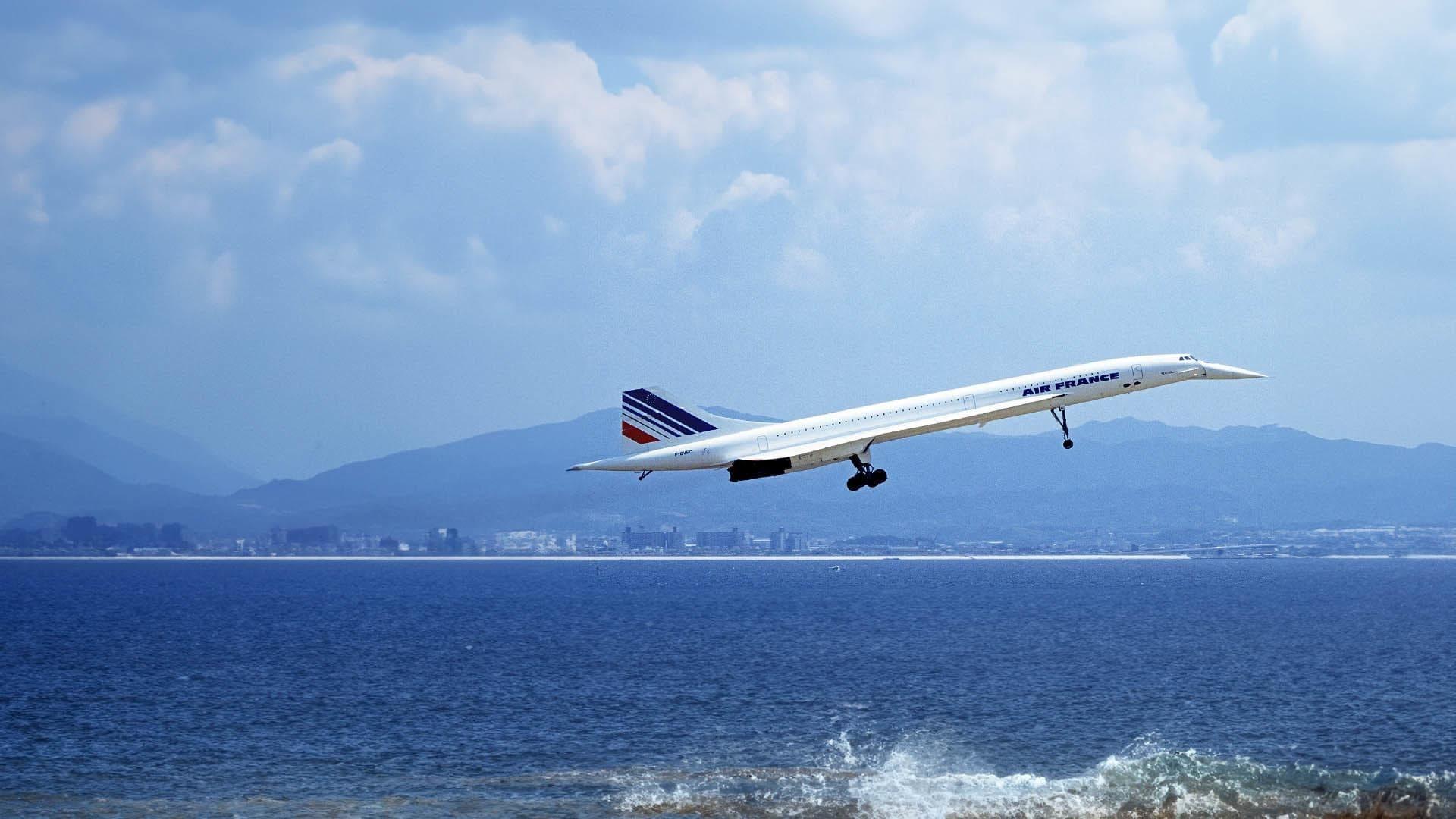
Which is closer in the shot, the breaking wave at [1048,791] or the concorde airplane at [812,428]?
the concorde airplane at [812,428]

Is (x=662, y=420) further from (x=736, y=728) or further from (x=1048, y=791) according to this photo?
(x=736, y=728)

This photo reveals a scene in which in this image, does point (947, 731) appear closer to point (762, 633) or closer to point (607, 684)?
point (607, 684)

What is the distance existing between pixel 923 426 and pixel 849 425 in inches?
99.6

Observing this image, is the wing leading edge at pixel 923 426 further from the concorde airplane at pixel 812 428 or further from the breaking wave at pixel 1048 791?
the breaking wave at pixel 1048 791

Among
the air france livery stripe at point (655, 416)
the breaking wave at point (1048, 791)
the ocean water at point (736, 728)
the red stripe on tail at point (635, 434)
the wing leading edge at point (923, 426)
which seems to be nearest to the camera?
the wing leading edge at point (923, 426)

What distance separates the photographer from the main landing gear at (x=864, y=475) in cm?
4469

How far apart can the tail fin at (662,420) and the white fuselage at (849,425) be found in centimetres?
37

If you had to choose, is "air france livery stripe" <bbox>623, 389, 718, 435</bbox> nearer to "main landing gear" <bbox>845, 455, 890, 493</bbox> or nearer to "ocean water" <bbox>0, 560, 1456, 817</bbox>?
"main landing gear" <bbox>845, 455, 890, 493</bbox>

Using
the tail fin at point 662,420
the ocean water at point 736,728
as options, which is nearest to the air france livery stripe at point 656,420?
the tail fin at point 662,420

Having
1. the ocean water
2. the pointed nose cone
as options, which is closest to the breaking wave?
the ocean water

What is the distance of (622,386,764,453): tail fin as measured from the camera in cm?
4784

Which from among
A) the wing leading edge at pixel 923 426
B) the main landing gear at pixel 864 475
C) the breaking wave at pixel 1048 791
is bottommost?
the breaking wave at pixel 1048 791

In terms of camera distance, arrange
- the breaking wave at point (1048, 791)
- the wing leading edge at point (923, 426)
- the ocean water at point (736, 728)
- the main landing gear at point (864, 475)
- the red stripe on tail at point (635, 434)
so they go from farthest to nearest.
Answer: the ocean water at point (736, 728), the breaking wave at point (1048, 791), the red stripe on tail at point (635, 434), the wing leading edge at point (923, 426), the main landing gear at point (864, 475)

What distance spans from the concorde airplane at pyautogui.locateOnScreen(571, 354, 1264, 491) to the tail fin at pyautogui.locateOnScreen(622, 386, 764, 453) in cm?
2
